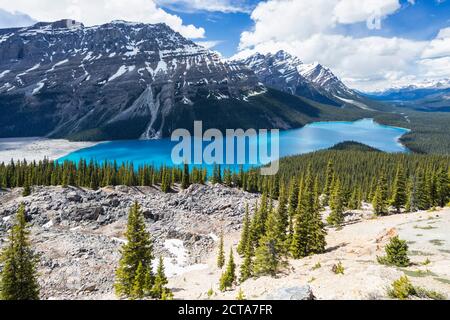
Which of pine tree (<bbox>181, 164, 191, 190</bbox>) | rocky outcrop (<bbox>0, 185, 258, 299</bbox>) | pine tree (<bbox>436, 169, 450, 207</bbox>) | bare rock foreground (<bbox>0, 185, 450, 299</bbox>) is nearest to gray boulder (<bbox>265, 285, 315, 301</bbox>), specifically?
bare rock foreground (<bbox>0, 185, 450, 299</bbox>)

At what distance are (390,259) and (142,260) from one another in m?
28.1

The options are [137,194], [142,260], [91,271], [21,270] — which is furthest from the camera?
[137,194]

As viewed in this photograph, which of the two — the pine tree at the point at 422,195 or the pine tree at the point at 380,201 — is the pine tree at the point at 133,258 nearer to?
the pine tree at the point at 380,201

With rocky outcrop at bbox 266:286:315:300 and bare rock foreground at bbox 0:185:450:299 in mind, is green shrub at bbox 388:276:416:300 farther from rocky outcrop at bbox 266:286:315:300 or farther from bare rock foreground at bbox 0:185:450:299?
rocky outcrop at bbox 266:286:315:300

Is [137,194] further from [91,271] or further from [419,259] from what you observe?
[419,259]

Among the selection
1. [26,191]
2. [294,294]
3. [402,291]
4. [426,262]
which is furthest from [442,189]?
[26,191]

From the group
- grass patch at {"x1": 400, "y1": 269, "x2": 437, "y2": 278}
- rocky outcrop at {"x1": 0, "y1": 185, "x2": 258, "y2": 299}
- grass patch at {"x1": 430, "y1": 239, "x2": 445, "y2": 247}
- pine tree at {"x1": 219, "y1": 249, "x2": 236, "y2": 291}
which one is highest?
grass patch at {"x1": 400, "y1": 269, "x2": 437, "y2": 278}

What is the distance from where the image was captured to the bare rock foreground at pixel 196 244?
2472 centimetres

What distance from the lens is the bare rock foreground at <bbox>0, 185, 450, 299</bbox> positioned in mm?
24719

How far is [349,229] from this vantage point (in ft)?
187

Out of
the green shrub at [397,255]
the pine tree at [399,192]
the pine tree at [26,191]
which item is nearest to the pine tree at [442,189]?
the pine tree at [399,192]
